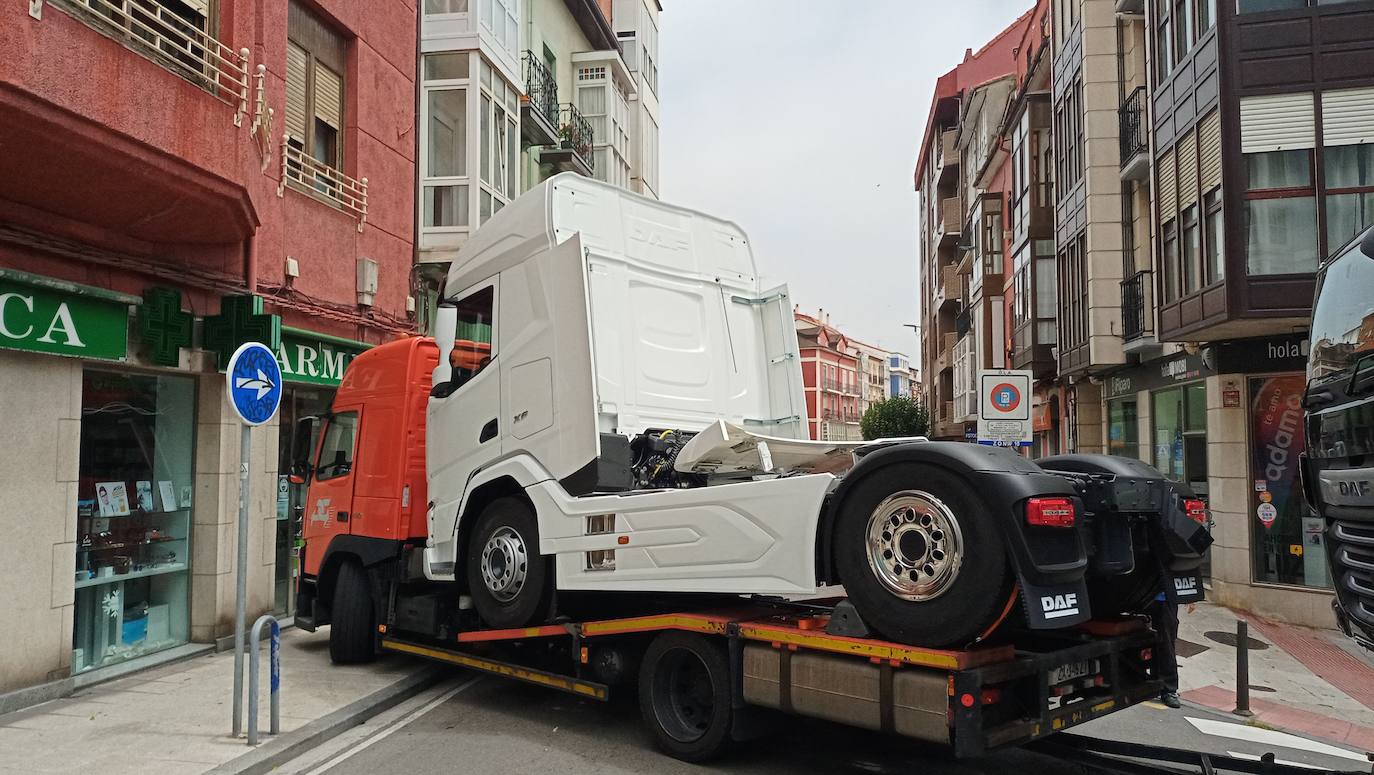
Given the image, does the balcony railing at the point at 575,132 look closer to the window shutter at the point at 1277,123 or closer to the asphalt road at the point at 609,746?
the window shutter at the point at 1277,123

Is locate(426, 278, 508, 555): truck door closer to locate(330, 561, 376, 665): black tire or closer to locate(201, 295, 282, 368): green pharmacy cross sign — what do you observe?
locate(330, 561, 376, 665): black tire

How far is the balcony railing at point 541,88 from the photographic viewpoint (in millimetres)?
21719

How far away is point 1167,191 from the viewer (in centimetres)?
1619

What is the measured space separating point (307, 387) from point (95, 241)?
404cm

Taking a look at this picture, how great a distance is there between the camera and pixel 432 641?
343 inches

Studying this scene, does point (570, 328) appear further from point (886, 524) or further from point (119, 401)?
point (119, 401)

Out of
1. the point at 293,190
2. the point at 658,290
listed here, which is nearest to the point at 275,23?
the point at 293,190

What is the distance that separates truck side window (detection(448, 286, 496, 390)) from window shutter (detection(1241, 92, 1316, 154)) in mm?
11169

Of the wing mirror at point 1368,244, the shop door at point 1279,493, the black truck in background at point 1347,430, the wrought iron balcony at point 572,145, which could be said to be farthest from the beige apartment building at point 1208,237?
the wrought iron balcony at point 572,145

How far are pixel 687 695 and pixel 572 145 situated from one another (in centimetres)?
1946

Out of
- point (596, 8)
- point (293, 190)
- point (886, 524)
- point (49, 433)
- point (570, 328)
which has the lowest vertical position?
point (886, 524)

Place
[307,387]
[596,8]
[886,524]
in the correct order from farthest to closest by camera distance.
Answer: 1. [596,8]
2. [307,387]
3. [886,524]

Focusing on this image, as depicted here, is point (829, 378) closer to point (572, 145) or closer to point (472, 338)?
point (572, 145)

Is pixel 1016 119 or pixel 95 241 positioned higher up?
pixel 1016 119
